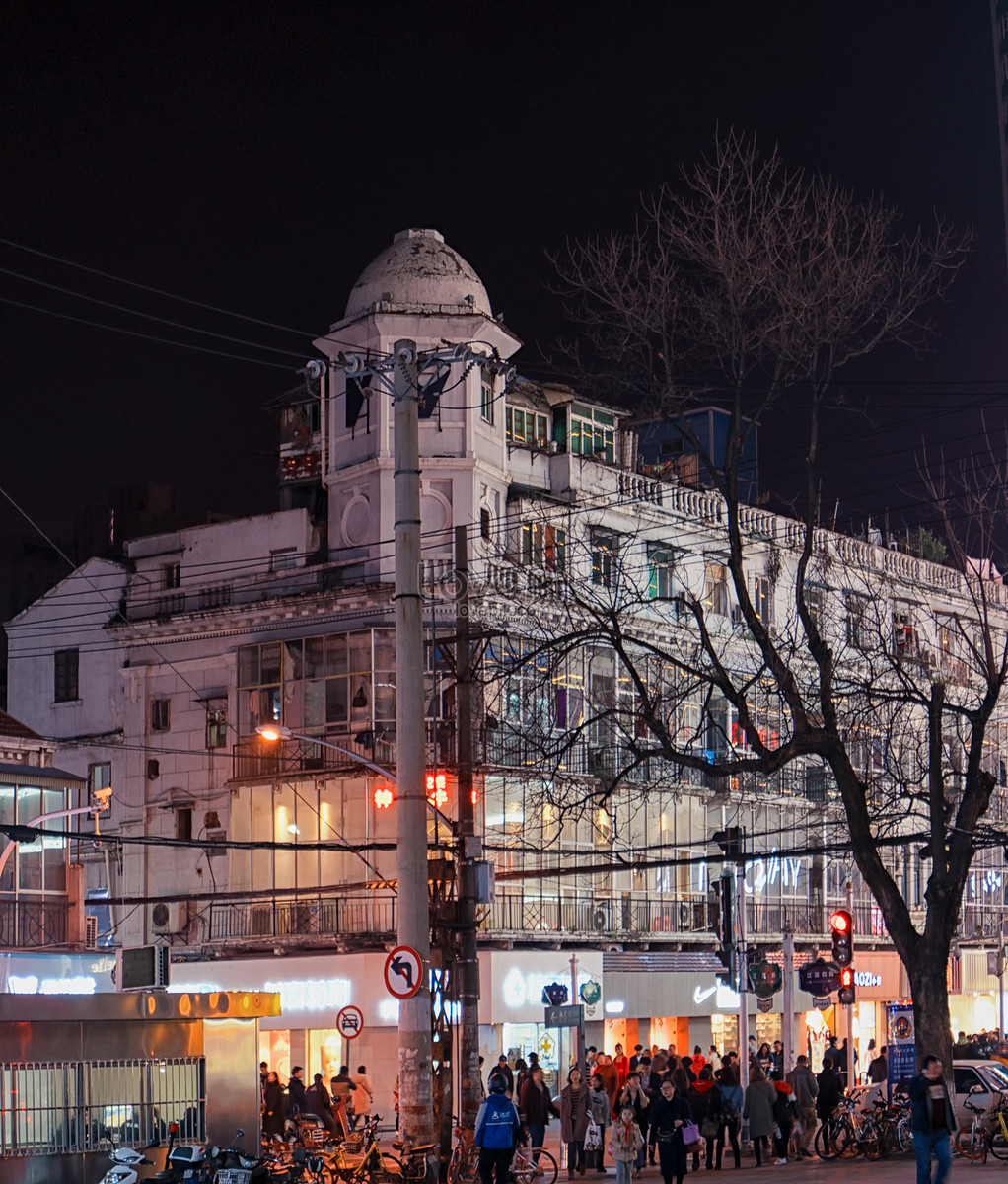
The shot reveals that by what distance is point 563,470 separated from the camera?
48.2 m

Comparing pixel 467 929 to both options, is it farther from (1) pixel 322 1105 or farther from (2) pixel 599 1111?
(1) pixel 322 1105

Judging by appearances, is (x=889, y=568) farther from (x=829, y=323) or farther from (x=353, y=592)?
(x=829, y=323)

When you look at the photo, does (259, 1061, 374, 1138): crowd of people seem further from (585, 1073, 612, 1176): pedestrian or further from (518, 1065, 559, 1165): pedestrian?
(585, 1073, 612, 1176): pedestrian

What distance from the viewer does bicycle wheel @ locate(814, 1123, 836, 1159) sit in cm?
2880

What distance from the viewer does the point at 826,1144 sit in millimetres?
28953

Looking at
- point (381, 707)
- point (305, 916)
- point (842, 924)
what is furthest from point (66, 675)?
point (842, 924)

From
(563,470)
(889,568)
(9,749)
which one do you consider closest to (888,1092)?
(9,749)

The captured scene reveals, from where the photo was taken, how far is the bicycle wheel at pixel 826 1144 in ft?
94.5

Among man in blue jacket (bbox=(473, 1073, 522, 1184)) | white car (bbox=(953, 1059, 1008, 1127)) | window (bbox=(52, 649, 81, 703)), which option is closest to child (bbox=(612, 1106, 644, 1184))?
man in blue jacket (bbox=(473, 1073, 522, 1184))

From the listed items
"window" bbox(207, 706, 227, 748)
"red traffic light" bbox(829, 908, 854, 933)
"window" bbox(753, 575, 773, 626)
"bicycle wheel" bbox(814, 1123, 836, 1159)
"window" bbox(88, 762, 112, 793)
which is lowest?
"bicycle wheel" bbox(814, 1123, 836, 1159)

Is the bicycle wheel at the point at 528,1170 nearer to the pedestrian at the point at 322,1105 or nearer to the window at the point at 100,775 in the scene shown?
the pedestrian at the point at 322,1105

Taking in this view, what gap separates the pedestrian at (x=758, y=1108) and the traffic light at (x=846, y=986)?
325cm

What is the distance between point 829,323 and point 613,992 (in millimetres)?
23889

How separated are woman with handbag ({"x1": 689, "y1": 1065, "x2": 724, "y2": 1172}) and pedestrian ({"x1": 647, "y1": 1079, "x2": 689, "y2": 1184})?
5.07 m
